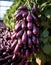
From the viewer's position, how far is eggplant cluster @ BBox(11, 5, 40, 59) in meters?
1.04

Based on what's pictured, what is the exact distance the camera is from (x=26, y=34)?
1058 mm

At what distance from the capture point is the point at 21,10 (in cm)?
109

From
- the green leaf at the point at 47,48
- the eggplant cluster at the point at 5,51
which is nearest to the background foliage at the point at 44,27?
the green leaf at the point at 47,48

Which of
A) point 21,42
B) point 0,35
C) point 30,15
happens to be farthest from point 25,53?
point 0,35

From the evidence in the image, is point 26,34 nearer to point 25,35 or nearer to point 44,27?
point 25,35

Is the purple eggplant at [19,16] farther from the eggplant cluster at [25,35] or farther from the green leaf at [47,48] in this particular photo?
the green leaf at [47,48]

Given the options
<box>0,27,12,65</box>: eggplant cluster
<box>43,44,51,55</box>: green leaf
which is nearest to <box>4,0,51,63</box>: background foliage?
<box>43,44,51,55</box>: green leaf

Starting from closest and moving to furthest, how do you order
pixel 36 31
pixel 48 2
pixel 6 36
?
1. pixel 36 31
2. pixel 48 2
3. pixel 6 36

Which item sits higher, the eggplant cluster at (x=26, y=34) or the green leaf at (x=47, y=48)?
the eggplant cluster at (x=26, y=34)

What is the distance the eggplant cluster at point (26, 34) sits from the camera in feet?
3.42

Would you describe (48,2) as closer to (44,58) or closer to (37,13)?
(37,13)

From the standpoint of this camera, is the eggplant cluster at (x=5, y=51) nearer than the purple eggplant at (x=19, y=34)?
No

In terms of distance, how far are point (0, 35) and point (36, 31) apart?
33 centimetres

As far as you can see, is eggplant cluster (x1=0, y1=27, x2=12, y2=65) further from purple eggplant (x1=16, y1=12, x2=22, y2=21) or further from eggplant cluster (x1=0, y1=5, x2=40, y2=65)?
purple eggplant (x1=16, y1=12, x2=22, y2=21)
